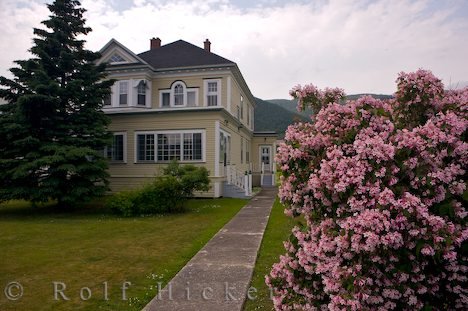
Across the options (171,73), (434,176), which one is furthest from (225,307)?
(171,73)

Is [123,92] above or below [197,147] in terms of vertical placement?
above

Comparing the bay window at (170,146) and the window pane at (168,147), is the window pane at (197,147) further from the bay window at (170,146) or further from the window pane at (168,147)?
the window pane at (168,147)

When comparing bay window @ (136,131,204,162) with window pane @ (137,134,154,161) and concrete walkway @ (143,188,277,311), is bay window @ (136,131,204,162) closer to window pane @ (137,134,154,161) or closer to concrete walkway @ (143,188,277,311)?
window pane @ (137,134,154,161)

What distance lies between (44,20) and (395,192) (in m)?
15.8

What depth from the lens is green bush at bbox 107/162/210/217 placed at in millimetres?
12914

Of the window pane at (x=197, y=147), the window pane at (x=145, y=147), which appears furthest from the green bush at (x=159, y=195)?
the window pane at (x=145, y=147)

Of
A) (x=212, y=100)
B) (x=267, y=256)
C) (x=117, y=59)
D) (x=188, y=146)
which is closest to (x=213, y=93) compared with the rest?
(x=212, y=100)

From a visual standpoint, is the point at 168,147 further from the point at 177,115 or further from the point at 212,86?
the point at 212,86

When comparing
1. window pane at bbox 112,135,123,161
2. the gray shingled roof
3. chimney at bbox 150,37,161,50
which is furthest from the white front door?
window pane at bbox 112,135,123,161

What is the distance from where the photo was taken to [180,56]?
77.2 ft

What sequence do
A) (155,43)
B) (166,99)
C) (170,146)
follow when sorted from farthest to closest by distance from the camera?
1. (155,43)
2. (166,99)
3. (170,146)

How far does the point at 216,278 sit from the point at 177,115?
43.7ft

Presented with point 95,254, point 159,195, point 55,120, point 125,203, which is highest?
point 55,120

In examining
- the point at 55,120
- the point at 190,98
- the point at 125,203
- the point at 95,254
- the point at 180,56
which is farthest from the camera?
the point at 180,56
